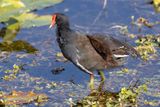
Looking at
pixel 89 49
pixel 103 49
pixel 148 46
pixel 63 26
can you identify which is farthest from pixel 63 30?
pixel 148 46

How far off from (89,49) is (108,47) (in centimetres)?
21

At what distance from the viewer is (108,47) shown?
20.2 feet

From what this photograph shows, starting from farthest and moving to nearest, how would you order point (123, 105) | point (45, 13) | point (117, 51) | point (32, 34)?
point (45, 13) < point (32, 34) < point (117, 51) < point (123, 105)

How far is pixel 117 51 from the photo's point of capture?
20.3ft

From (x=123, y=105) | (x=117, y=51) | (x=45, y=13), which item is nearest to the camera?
(x=123, y=105)

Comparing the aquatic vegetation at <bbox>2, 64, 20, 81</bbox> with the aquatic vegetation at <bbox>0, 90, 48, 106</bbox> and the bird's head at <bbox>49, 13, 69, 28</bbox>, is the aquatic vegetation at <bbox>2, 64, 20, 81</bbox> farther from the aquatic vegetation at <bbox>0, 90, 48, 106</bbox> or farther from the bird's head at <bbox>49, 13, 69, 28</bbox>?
the bird's head at <bbox>49, 13, 69, 28</bbox>

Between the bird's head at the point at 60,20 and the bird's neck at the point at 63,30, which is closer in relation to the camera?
the bird's neck at the point at 63,30

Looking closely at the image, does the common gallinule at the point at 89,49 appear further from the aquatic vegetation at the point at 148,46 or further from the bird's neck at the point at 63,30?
the aquatic vegetation at the point at 148,46

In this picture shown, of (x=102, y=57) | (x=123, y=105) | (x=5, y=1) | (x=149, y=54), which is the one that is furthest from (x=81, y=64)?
(x=5, y=1)

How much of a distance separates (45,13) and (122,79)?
1967 mm

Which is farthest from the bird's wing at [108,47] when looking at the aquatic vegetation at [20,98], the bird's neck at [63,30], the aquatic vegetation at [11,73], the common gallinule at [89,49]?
the aquatic vegetation at [11,73]

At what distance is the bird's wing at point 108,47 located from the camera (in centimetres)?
614

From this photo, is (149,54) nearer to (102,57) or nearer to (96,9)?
(102,57)

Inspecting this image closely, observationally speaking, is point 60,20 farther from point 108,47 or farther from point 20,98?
point 20,98
